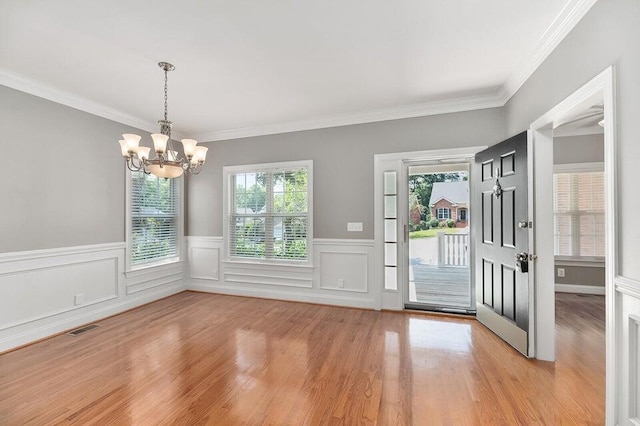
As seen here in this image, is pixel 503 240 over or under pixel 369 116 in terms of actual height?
under

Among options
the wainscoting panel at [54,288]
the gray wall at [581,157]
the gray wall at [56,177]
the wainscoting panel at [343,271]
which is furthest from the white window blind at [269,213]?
the gray wall at [581,157]

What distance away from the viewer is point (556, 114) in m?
2.26

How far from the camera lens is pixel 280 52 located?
249 cm

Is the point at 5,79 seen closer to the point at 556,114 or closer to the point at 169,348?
the point at 169,348

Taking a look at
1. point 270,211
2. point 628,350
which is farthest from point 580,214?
point 270,211

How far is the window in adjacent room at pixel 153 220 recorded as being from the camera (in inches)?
165

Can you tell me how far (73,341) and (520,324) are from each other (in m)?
4.58

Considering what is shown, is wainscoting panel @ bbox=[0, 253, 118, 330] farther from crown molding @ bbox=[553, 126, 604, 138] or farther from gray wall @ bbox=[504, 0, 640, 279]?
crown molding @ bbox=[553, 126, 604, 138]

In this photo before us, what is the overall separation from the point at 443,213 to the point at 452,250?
86 cm

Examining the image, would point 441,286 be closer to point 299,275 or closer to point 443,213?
point 443,213

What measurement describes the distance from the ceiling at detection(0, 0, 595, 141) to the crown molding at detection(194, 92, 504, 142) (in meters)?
0.02

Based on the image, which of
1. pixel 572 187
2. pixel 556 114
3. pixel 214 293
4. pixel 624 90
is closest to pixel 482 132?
pixel 556 114

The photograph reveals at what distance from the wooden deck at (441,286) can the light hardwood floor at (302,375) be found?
63 cm

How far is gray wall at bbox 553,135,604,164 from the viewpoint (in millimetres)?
4508
